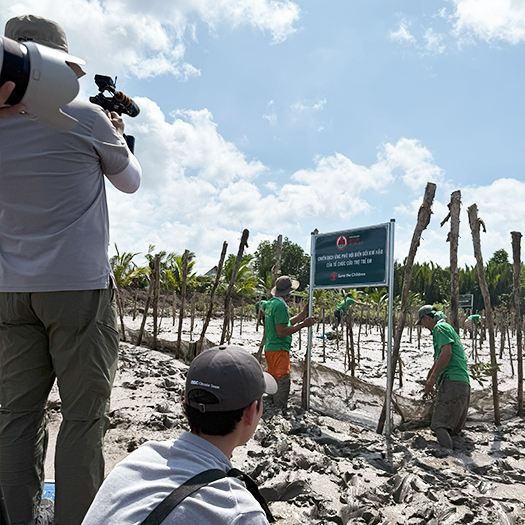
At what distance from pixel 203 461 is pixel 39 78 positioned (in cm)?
93

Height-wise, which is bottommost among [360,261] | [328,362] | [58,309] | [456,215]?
[328,362]

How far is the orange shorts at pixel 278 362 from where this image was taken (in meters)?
5.65

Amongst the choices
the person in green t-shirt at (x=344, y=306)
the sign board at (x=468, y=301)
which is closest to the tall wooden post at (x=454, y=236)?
the person in green t-shirt at (x=344, y=306)

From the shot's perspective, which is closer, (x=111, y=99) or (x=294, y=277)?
(x=111, y=99)

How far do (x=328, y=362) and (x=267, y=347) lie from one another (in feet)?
23.4

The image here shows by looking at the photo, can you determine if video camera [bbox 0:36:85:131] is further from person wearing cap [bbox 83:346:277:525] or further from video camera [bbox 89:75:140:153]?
video camera [bbox 89:75:140:153]

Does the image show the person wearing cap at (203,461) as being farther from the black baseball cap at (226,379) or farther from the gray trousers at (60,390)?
the gray trousers at (60,390)

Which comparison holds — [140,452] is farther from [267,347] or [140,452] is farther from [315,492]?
[267,347]

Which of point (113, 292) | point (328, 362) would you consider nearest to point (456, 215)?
point (113, 292)

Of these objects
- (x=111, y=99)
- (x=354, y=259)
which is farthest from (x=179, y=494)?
(x=354, y=259)

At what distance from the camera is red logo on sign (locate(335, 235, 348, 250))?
220 inches

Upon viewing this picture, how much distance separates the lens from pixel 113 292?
6.07 ft

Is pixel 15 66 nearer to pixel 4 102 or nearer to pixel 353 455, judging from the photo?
pixel 4 102

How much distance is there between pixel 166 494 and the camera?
95 centimetres
